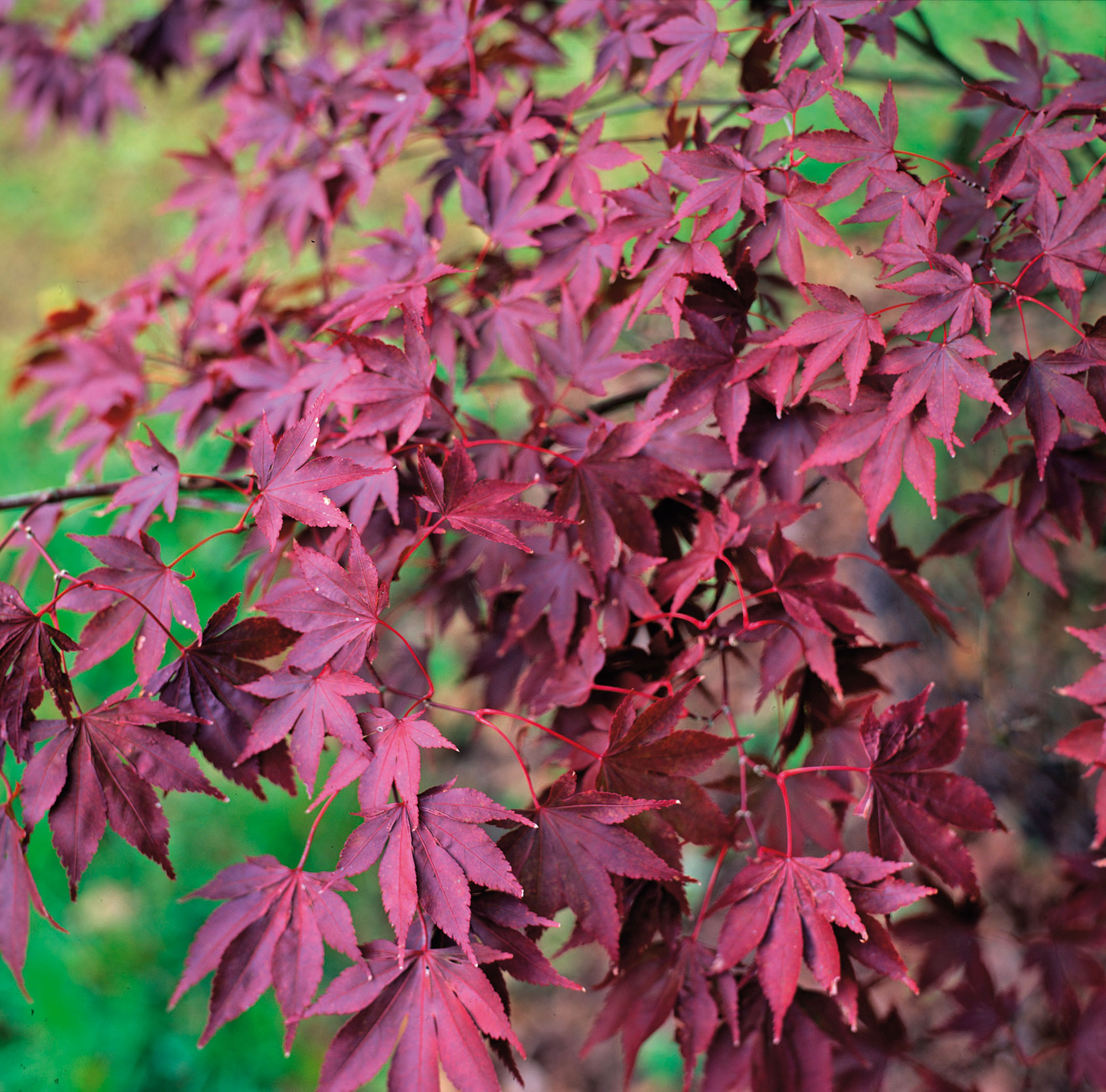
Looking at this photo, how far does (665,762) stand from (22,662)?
76 cm

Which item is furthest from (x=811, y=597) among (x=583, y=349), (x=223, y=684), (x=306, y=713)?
(x=223, y=684)

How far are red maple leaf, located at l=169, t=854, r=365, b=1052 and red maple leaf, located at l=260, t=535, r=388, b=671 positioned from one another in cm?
24

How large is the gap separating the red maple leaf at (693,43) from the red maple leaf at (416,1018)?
1257mm

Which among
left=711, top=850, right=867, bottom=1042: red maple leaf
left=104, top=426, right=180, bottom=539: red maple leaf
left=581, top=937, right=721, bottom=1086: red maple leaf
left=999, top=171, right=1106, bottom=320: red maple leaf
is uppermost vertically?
left=104, top=426, right=180, bottom=539: red maple leaf

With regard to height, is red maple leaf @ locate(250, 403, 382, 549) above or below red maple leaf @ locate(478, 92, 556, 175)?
below

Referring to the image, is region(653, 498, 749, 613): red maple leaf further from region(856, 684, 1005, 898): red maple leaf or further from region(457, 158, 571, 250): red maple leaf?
region(457, 158, 571, 250): red maple leaf

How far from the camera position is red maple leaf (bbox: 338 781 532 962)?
855mm

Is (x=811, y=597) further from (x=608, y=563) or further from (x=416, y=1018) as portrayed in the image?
(x=416, y=1018)

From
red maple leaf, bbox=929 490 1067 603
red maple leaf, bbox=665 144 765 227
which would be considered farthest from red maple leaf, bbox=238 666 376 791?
red maple leaf, bbox=929 490 1067 603

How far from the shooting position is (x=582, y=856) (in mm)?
961

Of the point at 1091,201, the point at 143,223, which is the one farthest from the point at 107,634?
the point at 143,223

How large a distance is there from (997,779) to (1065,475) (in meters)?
1.72

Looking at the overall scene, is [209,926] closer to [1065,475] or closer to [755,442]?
[755,442]

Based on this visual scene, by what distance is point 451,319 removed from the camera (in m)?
1.41
